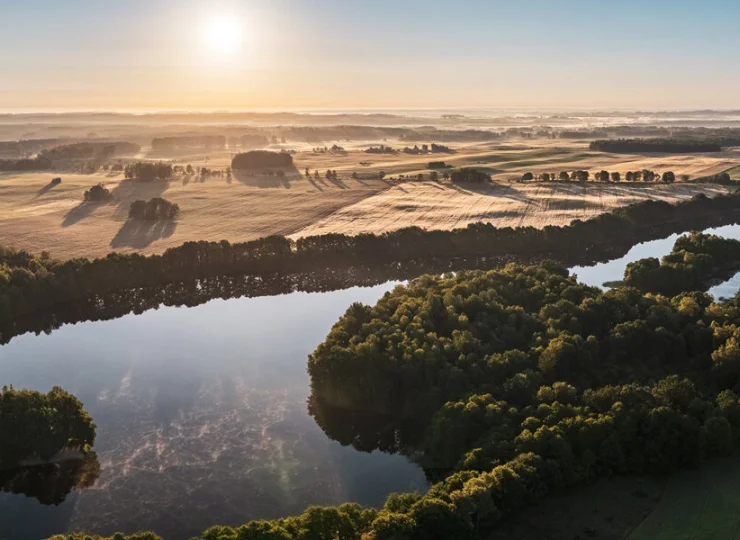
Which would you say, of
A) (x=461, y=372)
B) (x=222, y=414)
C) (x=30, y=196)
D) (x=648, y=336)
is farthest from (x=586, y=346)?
(x=30, y=196)

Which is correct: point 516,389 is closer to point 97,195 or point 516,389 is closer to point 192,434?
point 192,434

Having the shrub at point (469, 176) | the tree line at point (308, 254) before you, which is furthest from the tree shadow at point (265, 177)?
the tree line at point (308, 254)

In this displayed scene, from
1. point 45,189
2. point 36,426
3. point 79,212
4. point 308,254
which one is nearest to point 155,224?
point 79,212

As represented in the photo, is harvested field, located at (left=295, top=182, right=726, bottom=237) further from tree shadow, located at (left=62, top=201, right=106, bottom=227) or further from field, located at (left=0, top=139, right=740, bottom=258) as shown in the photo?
tree shadow, located at (left=62, top=201, right=106, bottom=227)

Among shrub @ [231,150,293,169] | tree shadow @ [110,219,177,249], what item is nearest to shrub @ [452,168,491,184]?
shrub @ [231,150,293,169]

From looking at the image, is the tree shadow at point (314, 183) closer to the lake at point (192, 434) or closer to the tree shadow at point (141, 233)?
the tree shadow at point (141, 233)
